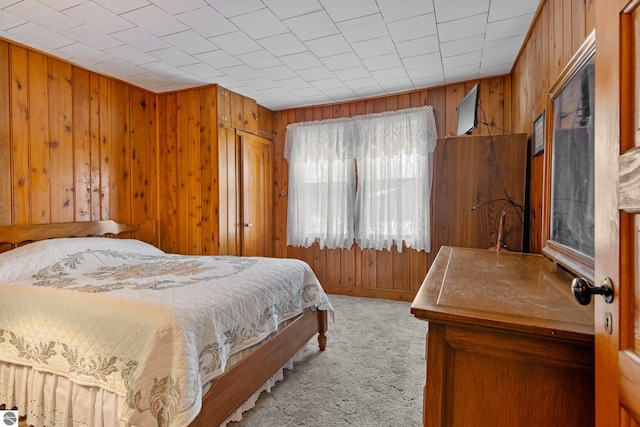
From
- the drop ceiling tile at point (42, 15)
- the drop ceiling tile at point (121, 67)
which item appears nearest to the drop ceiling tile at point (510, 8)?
the drop ceiling tile at point (42, 15)

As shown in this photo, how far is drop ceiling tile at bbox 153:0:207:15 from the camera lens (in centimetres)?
215

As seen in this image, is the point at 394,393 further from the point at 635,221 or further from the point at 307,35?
the point at 307,35

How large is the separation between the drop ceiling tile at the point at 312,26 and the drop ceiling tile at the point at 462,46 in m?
1.01

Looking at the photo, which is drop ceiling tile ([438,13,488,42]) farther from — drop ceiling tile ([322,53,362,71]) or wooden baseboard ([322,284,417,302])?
wooden baseboard ([322,284,417,302])

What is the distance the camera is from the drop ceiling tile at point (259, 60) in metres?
2.94

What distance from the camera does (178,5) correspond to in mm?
2186

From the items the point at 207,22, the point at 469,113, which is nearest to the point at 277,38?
the point at 207,22

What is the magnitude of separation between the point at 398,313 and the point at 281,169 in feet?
8.34

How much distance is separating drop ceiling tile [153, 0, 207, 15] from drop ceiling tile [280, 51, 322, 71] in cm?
94

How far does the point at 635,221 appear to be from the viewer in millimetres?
637

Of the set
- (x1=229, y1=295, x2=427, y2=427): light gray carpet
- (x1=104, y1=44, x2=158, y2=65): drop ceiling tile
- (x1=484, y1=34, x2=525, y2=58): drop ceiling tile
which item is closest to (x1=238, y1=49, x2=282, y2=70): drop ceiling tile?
(x1=104, y1=44, x2=158, y2=65): drop ceiling tile

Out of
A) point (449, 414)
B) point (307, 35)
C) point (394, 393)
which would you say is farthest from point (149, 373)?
point (307, 35)

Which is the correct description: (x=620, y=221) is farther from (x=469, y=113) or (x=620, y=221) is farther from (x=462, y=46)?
(x=462, y=46)

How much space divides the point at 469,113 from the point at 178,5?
236 cm
